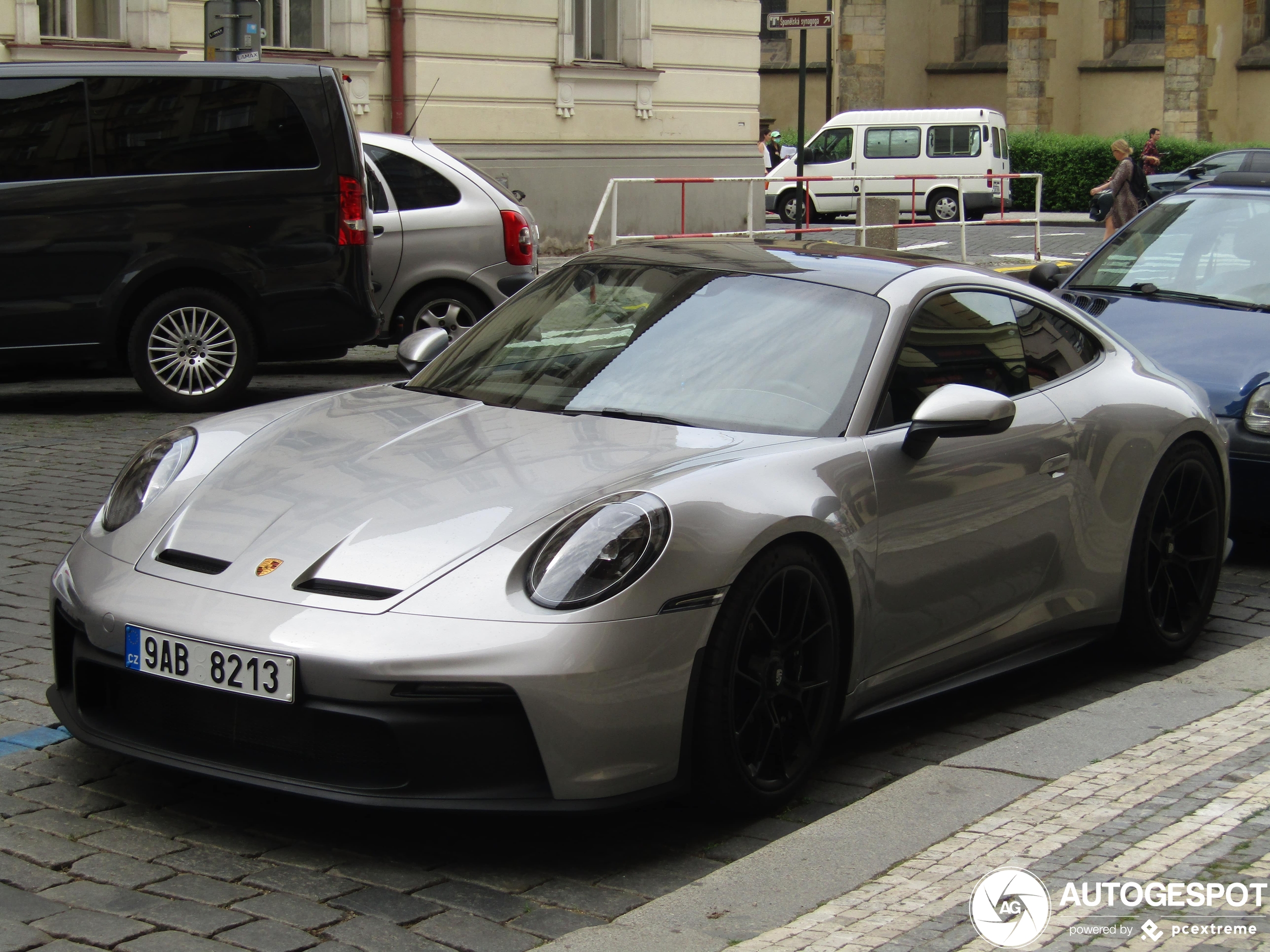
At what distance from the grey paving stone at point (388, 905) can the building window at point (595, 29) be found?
2045cm

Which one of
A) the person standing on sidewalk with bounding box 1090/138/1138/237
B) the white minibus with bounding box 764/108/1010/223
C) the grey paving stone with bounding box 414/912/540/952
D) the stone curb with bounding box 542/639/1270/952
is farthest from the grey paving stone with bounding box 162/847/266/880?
the white minibus with bounding box 764/108/1010/223

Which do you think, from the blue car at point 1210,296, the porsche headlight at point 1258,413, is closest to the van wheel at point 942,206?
the blue car at point 1210,296

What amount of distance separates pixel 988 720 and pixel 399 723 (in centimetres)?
220

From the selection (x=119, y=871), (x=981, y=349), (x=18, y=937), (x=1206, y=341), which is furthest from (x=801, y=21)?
(x=18, y=937)

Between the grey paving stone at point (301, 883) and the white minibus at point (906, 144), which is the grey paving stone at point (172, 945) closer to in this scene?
the grey paving stone at point (301, 883)

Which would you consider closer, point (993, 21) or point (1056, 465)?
point (1056, 465)

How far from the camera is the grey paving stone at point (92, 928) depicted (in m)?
3.28

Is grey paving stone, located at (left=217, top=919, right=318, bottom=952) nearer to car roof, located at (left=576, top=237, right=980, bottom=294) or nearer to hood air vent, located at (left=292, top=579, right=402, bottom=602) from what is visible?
hood air vent, located at (left=292, top=579, right=402, bottom=602)

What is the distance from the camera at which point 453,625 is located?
12.0 ft

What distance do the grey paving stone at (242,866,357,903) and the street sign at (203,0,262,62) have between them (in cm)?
1107

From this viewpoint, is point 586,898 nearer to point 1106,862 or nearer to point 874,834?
point 874,834

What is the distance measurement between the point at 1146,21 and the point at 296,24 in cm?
3318

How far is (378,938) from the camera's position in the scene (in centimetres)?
335

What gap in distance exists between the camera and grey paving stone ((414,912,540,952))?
3342mm
